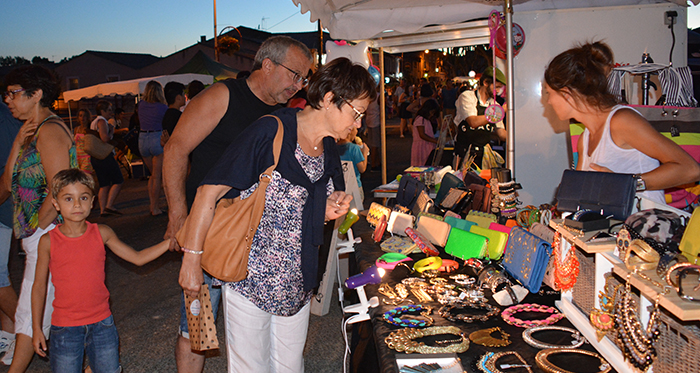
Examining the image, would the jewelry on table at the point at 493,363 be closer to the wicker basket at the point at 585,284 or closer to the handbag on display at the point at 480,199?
the wicker basket at the point at 585,284

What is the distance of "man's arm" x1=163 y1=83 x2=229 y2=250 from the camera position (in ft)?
7.32

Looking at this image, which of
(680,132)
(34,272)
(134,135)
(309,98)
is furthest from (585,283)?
(134,135)

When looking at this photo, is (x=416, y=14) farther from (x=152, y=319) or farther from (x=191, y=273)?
(x=191, y=273)

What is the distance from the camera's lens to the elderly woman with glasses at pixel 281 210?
1.71 metres

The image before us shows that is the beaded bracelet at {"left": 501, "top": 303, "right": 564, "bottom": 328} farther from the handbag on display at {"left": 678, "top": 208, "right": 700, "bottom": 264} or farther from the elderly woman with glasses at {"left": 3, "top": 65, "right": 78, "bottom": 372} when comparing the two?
the elderly woman with glasses at {"left": 3, "top": 65, "right": 78, "bottom": 372}

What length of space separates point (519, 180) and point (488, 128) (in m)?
1.54

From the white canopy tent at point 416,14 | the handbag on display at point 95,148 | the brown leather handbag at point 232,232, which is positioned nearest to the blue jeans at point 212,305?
the brown leather handbag at point 232,232

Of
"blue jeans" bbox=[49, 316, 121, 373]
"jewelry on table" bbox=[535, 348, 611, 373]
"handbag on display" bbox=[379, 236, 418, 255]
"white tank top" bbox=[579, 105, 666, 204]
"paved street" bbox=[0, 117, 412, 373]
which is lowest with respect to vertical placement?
"paved street" bbox=[0, 117, 412, 373]

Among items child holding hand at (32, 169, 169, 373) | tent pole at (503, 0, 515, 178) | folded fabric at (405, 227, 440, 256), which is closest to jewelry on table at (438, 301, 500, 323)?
folded fabric at (405, 227, 440, 256)

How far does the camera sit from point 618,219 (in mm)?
1702

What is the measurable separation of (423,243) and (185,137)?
4.71 ft

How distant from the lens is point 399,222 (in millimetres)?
3197

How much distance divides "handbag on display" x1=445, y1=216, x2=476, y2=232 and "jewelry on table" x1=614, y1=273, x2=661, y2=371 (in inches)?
57.5

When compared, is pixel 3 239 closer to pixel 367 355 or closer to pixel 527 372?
pixel 367 355
